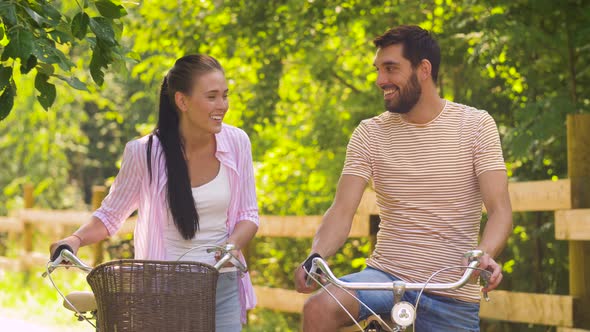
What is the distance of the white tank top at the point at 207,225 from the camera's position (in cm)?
501

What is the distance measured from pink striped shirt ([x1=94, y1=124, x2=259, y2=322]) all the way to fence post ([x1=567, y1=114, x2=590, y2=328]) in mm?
2944

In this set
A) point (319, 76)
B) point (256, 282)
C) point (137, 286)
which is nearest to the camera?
point (137, 286)

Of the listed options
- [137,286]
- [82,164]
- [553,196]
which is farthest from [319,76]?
[82,164]

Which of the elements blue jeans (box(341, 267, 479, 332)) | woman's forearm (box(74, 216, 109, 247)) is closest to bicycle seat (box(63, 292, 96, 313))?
woman's forearm (box(74, 216, 109, 247))

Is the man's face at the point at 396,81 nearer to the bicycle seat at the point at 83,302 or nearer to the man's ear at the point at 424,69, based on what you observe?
the man's ear at the point at 424,69

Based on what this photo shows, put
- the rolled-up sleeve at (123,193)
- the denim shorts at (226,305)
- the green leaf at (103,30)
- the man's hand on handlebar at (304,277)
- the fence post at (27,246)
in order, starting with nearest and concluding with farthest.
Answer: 1. the man's hand on handlebar at (304,277)
2. the denim shorts at (226,305)
3. the rolled-up sleeve at (123,193)
4. the green leaf at (103,30)
5. the fence post at (27,246)

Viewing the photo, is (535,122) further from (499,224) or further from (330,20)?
(499,224)

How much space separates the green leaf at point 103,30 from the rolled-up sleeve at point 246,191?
2.38ft

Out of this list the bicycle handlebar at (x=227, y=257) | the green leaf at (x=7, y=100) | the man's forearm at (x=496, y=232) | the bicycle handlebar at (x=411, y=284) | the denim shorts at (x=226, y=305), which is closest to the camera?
the bicycle handlebar at (x=411, y=284)

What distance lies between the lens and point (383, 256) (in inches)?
191

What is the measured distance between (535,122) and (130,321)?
5.10 meters

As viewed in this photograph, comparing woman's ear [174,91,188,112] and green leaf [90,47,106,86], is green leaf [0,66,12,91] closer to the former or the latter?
green leaf [90,47,106,86]

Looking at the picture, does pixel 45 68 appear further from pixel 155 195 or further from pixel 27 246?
pixel 27 246

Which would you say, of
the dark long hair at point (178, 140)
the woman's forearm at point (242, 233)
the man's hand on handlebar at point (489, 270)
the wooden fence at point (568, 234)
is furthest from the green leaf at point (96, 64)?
the wooden fence at point (568, 234)
